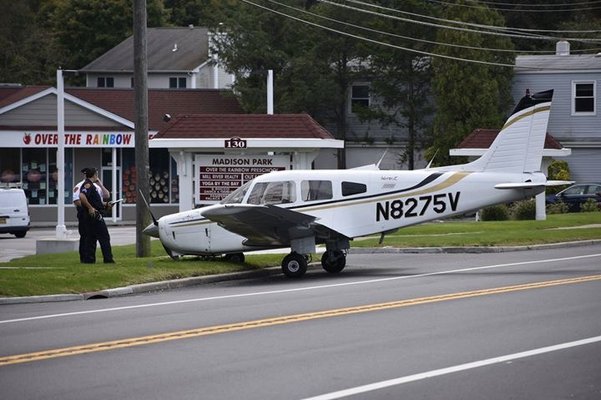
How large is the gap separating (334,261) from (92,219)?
4.84m

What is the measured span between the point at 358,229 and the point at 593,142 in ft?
113

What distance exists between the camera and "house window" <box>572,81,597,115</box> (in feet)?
181

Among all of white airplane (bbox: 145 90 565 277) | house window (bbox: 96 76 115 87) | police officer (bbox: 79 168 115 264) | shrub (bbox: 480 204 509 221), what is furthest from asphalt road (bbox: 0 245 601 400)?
house window (bbox: 96 76 115 87)

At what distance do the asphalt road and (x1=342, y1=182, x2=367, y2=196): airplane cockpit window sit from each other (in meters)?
2.55

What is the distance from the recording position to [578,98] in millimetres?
55406

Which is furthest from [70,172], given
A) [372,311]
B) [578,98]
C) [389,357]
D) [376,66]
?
[389,357]

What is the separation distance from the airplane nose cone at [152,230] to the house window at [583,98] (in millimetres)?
35230

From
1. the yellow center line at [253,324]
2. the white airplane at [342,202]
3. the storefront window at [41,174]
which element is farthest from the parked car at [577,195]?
the yellow center line at [253,324]

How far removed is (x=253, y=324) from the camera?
50.1ft

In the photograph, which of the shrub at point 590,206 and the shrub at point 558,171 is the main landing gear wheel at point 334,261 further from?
the shrub at point 558,171

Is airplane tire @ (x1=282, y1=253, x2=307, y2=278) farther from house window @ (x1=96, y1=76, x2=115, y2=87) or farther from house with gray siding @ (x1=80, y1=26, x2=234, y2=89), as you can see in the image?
house window @ (x1=96, y1=76, x2=115, y2=87)

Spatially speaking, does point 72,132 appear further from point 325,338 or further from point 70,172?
point 325,338

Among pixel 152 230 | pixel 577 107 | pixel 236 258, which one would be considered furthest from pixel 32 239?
pixel 577 107

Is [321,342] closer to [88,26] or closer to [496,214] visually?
[496,214]
